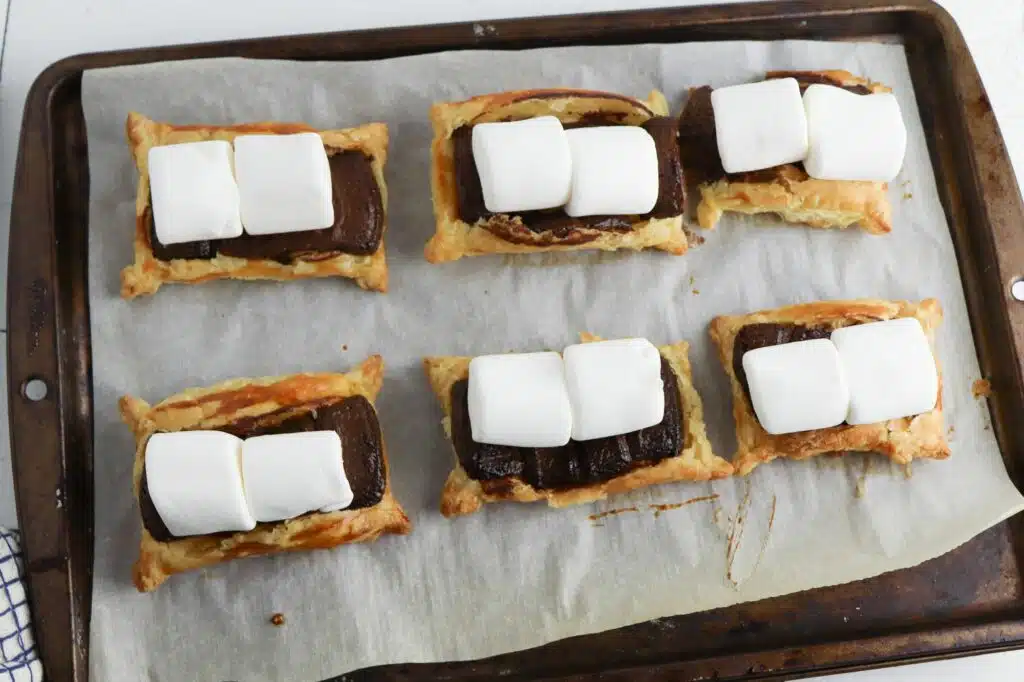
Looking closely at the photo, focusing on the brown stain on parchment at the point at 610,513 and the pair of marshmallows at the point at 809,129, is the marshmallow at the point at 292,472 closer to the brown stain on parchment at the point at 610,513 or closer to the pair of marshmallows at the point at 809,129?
the brown stain on parchment at the point at 610,513

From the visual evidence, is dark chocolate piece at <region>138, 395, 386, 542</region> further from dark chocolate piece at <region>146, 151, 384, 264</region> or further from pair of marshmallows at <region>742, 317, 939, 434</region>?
pair of marshmallows at <region>742, 317, 939, 434</region>

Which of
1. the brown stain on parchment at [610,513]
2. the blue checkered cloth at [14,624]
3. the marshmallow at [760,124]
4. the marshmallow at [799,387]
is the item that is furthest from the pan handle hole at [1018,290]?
the blue checkered cloth at [14,624]

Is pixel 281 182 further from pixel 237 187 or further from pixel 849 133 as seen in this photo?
pixel 849 133

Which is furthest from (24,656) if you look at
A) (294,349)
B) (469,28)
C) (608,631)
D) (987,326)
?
(987,326)

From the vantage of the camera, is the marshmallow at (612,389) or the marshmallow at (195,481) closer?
the marshmallow at (195,481)

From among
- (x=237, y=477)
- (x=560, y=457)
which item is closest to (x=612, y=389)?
(x=560, y=457)

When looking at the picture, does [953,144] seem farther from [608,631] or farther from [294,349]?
[294,349]
